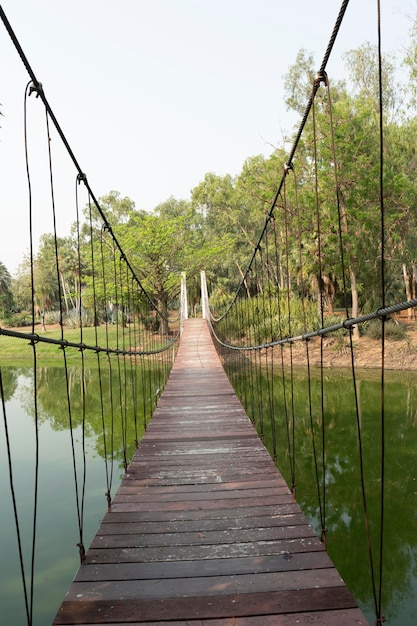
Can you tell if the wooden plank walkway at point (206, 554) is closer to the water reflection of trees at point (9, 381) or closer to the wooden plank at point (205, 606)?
the wooden plank at point (205, 606)

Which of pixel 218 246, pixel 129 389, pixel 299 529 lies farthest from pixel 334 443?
pixel 218 246

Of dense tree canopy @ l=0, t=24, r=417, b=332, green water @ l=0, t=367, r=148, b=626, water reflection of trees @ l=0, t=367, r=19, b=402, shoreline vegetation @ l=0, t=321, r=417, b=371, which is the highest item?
dense tree canopy @ l=0, t=24, r=417, b=332

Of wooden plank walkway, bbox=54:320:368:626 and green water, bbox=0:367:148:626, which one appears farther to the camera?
green water, bbox=0:367:148:626

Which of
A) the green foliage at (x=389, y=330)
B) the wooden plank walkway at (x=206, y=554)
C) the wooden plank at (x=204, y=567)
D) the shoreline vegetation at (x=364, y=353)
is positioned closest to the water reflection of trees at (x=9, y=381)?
the shoreline vegetation at (x=364, y=353)

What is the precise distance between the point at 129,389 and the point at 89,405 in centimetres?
123

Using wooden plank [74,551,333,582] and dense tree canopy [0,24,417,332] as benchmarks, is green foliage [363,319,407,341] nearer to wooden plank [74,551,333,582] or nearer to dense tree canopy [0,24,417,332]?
dense tree canopy [0,24,417,332]

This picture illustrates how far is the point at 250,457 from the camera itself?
255 centimetres

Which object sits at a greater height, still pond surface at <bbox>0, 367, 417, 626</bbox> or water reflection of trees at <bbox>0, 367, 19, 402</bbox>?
water reflection of trees at <bbox>0, 367, 19, 402</bbox>

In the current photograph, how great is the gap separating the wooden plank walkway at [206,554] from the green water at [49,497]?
0.33 m

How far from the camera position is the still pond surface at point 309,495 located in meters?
2.94

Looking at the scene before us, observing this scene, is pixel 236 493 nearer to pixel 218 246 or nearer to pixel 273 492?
pixel 273 492

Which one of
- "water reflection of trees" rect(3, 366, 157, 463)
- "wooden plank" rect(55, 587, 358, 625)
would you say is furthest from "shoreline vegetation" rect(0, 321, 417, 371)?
"wooden plank" rect(55, 587, 358, 625)

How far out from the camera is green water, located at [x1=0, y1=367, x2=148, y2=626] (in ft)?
9.79

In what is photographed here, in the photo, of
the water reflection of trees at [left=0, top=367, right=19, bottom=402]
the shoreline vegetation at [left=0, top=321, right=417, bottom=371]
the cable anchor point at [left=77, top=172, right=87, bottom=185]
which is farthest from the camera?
the shoreline vegetation at [left=0, top=321, right=417, bottom=371]
